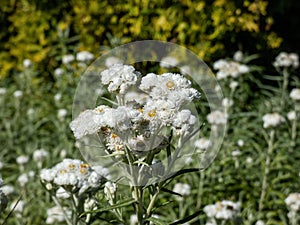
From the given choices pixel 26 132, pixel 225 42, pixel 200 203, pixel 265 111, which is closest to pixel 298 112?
pixel 265 111

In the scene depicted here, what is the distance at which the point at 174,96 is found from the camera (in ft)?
5.33

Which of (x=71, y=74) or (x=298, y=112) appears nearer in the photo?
(x=298, y=112)

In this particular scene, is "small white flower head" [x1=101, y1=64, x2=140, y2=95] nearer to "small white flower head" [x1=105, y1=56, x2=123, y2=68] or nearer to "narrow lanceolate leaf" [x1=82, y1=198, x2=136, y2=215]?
"narrow lanceolate leaf" [x1=82, y1=198, x2=136, y2=215]

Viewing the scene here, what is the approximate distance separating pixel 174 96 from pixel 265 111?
3228mm

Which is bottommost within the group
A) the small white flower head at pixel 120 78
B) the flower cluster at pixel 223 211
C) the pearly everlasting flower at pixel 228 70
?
the flower cluster at pixel 223 211

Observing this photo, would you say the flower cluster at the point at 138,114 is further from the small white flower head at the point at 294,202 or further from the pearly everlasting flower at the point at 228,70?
the pearly everlasting flower at the point at 228,70

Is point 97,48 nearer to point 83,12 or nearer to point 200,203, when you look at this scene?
point 83,12

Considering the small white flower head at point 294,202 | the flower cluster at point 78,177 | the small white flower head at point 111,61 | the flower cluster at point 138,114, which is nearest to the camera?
the flower cluster at point 138,114

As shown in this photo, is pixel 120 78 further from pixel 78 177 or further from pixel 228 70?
pixel 228 70

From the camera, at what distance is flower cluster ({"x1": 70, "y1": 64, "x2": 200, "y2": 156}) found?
5.22ft

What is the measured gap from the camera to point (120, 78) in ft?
5.50

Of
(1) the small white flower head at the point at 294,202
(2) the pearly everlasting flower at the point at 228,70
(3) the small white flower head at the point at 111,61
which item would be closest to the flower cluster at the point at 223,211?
(1) the small white flower head at the point at 294,202

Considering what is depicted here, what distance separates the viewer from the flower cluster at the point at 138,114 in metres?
1.59

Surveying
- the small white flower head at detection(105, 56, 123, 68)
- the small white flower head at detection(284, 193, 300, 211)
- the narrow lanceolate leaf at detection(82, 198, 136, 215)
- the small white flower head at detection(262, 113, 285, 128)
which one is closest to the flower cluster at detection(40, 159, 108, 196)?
the narrow lanceolate leaf at detection(82, 198, 136, 215)
